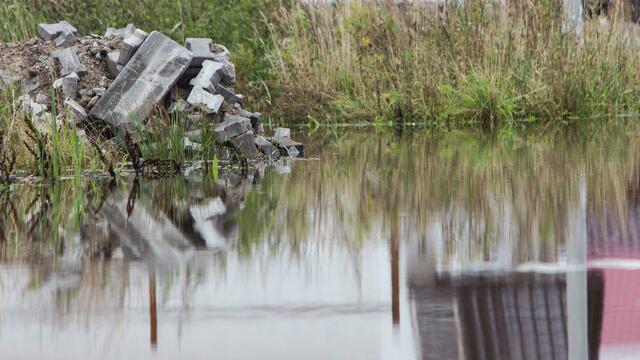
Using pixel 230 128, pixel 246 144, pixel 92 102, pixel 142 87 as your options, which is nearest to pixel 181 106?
pixel 142 87

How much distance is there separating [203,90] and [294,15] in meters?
8.79

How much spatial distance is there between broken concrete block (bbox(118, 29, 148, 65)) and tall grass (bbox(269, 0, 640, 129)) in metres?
6.33

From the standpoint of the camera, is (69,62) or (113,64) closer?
(113,64)

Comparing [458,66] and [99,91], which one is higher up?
[458,66]

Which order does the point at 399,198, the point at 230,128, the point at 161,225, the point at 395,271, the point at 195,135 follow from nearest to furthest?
1. the point at 395,271
2. the point at 161,225
3. the point at 399,198
4. the point at 195,135
5. the point at 230,128

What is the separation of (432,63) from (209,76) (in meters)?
6.90

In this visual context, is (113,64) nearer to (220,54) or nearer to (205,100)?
(220,54)

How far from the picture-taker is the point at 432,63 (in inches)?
816

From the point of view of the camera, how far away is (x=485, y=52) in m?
20.5

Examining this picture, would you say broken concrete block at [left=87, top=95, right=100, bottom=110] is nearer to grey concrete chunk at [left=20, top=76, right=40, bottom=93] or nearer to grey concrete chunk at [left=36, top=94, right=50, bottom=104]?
grey concrete chunk at [left=36, top=94, right=50, bottom=104]

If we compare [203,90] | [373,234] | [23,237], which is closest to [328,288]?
[373,234]

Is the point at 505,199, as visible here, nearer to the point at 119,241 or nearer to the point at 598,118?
the point at 119,241

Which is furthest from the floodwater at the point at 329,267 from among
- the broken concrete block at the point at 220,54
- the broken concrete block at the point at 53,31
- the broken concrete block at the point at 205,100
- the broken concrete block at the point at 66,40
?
the broken concrete block at the point at 53,31

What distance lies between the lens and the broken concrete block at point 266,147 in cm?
1442
